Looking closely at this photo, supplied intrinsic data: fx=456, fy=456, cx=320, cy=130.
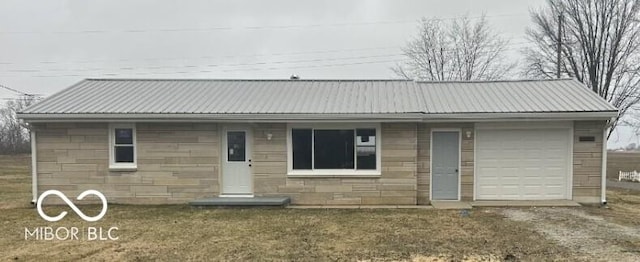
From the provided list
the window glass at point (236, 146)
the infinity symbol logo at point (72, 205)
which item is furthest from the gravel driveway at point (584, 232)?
the infinity symbol logo at point (72, 205)

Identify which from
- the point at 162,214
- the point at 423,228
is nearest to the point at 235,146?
the point at 162,214

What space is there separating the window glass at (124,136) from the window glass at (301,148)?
426 cm

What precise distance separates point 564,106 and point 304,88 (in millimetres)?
7154

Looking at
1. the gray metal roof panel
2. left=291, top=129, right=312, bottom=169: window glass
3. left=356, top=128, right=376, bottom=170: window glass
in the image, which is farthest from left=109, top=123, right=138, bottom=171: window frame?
left=356, top=128, right=376, bottom=170: window glass

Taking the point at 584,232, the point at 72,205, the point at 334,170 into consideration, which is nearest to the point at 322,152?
the point at 334,170

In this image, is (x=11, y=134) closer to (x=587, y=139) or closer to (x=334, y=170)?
(x=334, y=170)

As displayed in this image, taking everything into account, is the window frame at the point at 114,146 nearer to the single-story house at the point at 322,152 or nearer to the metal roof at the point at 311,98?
the single-story house at the point at 322,152

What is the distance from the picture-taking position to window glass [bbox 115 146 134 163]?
11945 mm

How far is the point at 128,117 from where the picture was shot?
452 inches

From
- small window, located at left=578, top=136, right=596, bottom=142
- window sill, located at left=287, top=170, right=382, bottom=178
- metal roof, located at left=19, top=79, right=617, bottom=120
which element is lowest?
window sill, located at left=287, top=170, right=382, bottom=178

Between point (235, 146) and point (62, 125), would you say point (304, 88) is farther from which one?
point (62, 125)

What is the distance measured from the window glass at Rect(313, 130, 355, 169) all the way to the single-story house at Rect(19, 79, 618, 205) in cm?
3

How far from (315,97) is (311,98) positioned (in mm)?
161

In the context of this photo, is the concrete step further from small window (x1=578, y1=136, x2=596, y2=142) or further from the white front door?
small window (x1=578, y1=136, x2=596, y2=142)
